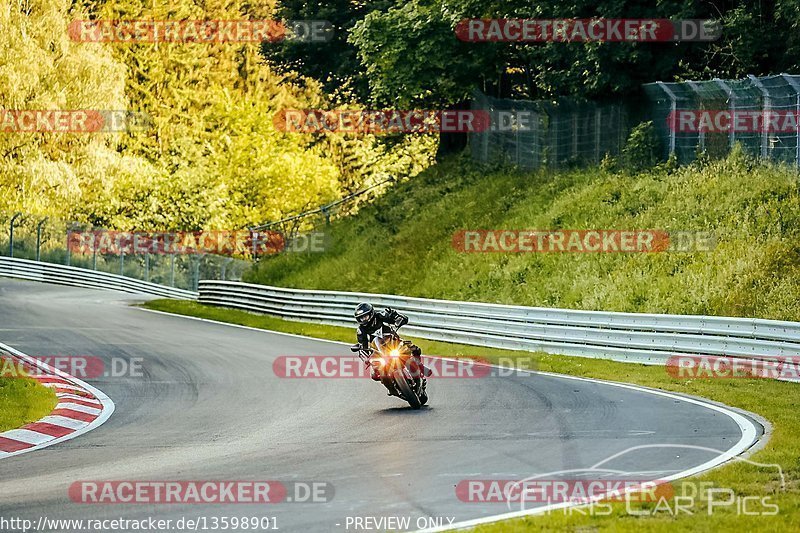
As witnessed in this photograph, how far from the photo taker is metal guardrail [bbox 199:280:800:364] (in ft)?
63.5

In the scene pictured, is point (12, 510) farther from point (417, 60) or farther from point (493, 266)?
point (417, 60)

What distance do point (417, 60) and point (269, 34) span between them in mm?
12251

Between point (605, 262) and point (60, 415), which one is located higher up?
point (605, 262)

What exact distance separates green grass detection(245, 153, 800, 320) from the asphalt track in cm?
662

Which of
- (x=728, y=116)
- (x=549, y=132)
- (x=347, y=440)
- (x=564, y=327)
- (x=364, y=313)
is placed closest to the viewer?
(x=347, y=440)

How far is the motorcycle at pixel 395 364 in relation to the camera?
612 inches

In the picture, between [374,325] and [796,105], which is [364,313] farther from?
[796,105]

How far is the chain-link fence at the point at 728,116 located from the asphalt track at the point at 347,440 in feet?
35.2

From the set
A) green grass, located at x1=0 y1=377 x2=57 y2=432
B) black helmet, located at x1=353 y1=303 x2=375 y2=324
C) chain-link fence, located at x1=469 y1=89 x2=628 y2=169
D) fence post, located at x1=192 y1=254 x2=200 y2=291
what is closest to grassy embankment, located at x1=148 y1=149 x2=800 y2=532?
chain-link fence, located at x1=469 y1=89 x2=628 y2=169

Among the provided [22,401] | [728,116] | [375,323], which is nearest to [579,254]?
[728,116]

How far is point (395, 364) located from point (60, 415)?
4367mm

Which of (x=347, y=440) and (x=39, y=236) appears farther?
(x=39, y=236)

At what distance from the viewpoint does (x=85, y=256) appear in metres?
50.1

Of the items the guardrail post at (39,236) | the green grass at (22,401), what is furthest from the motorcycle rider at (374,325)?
the guardrail post at (39,236)
